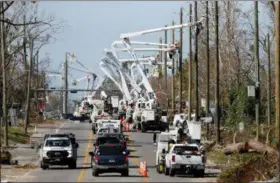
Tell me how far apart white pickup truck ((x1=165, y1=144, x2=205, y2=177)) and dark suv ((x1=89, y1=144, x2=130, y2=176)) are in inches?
83.0

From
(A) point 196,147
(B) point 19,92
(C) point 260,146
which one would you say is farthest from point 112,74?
(C) point 260,146

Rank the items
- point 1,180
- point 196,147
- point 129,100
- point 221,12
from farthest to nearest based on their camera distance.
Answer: point 129,100
point 221,12
point 196,147
point 1,180

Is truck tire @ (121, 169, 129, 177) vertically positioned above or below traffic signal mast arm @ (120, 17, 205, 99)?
below

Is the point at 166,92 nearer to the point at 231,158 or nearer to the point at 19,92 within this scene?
the point at 19,92

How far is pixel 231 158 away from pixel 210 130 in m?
22.5

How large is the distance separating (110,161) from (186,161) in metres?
3.53

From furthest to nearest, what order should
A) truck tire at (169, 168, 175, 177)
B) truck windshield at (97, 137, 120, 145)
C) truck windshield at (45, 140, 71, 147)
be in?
truck windshield at (97, 137, 120, 145), truck windshield at (45, 140, 71, 147), truck tire at (169, 168, 175, 177)

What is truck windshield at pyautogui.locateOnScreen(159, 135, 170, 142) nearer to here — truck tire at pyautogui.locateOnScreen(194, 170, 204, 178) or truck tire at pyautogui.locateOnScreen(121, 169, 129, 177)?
truck tire at pyautogui.locateOnScreen(194, 170, 204, 178)

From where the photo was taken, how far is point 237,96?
246ft

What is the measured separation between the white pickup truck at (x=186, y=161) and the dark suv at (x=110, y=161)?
2.11 meters

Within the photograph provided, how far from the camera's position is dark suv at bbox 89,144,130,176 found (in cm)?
4128

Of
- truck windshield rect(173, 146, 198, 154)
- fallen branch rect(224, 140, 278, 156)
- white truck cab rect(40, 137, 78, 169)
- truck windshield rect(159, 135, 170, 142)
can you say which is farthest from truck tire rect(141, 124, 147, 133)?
fallen branch rect(224, 140, 278, 156)

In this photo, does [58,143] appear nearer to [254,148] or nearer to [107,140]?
[107,140]

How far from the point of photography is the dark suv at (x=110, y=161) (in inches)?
1625
